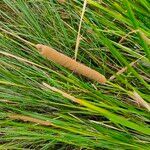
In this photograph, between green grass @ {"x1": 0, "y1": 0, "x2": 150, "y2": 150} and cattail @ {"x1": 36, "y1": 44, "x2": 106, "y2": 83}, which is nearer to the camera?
cattail @ {"x1": 36, "y1": 44, "x2": 106, "y2": 83}

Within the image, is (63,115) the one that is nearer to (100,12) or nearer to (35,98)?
(35,98)

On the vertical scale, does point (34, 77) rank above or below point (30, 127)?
above

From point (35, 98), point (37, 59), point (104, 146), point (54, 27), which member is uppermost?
point (54, 27)

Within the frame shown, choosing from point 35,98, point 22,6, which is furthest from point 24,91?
point 22,6

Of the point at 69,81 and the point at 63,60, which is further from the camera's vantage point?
the point at 69,81

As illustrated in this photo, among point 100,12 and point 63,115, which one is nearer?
point 63,115

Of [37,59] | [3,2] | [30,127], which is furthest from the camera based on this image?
[3,2]

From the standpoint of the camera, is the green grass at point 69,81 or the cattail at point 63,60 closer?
the cattail at point 63,60

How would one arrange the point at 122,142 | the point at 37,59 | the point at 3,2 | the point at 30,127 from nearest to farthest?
the point at 122,142 < the point at 30,127 < the point at 37,59 < the point at 3,2
